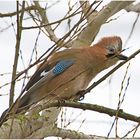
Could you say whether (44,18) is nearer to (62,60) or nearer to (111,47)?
(62,60)

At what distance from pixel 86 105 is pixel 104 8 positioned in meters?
1.20

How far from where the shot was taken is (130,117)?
301 cm

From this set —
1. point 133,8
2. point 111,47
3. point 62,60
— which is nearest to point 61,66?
point 62,60

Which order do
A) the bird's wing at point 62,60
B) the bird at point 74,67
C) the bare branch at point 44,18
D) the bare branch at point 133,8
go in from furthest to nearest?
the bare branch at point 133,8
the bare branch at point 44,18
the bird's wing at point 62,60
the bird at point 74,67

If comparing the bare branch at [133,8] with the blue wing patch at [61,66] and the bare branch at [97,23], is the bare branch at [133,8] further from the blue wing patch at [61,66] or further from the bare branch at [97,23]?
the blue wing patch at [61,66]

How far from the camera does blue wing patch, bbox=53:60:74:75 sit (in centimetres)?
405

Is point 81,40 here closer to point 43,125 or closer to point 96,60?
point 96,60

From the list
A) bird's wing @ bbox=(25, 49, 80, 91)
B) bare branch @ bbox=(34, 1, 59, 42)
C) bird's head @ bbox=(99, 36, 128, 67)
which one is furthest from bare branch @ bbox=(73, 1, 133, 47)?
bare branch @ bbox=(34, 1, 59, 42)

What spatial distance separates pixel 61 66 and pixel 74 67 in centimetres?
11

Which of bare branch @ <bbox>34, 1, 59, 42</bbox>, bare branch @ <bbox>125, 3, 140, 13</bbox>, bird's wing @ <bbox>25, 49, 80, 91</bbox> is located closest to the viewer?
bird's wing @ <bbox>25, 49, 80, 91</bbox>

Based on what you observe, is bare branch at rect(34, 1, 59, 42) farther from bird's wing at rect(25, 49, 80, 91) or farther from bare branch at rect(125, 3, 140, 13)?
bare branch at rect(125, 3, 140, 13)

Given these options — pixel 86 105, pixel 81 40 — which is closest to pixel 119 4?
pixel 81 40

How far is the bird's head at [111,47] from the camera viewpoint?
13.3 feet

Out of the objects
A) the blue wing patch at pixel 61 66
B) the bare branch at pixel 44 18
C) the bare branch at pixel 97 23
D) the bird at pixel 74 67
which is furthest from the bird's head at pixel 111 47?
the bare branch at pixel 44 18
